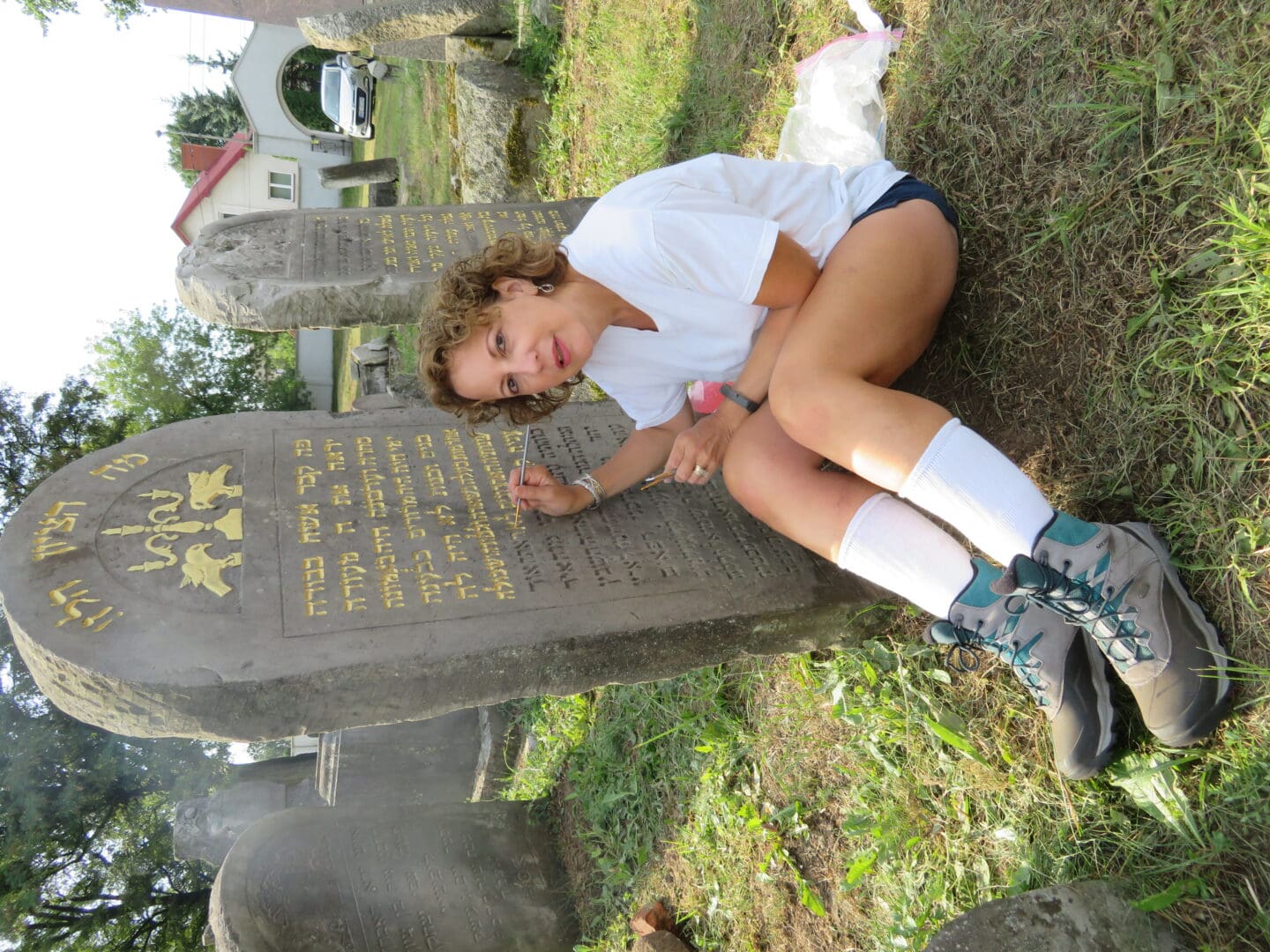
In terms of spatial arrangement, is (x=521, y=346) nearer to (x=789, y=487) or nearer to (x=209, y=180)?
(x=789, y=487)

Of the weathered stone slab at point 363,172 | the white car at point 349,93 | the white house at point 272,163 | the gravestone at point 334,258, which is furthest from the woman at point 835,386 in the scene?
the white house at point 272,163

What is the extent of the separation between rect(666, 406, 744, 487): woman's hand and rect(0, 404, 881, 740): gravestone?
1.54 feet

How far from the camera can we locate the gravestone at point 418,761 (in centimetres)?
622

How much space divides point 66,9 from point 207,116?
10254 mm

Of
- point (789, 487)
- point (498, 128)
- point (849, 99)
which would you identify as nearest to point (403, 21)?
point (498, 128)

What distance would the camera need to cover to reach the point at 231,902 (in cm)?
407

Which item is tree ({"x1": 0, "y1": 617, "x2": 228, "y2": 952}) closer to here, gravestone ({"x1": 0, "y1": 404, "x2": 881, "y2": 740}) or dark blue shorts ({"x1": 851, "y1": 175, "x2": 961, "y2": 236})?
gravestone ({"x1": 0, "y1": 404, "x2": 881, "y2": 740})

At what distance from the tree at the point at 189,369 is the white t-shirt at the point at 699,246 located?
72.6 feet

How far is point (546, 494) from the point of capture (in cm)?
290

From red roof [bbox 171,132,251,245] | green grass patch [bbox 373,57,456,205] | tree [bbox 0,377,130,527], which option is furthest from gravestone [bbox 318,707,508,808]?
red roof [bbox 171,132,251,245]

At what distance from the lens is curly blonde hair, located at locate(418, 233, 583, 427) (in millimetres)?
2404

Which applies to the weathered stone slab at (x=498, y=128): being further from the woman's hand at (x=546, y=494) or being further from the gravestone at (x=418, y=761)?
the woman's hand at (x=546, y=494)

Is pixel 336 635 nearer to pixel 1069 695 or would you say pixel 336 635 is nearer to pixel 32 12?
pixel 1069 695

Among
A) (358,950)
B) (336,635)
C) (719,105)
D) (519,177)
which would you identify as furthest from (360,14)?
(358,950)
